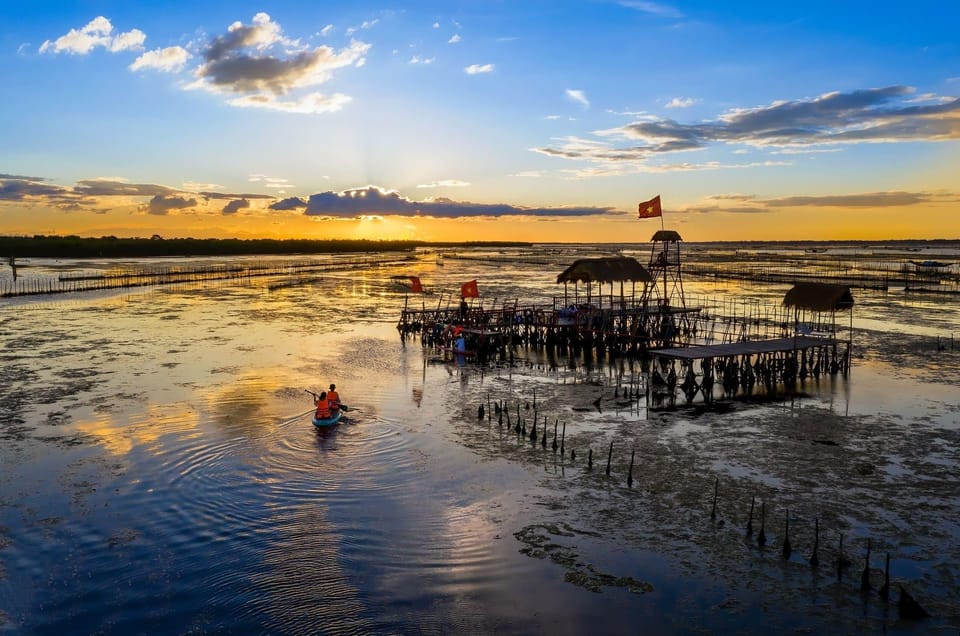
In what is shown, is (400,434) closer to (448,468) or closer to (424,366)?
(448,468)

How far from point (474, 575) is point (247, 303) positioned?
45673 mm

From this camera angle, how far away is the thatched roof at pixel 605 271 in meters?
35.0

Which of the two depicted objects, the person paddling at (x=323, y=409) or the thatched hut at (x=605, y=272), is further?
the thatched hut at (x=605, y=272)

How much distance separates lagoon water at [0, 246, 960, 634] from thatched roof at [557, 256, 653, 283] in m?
10.1

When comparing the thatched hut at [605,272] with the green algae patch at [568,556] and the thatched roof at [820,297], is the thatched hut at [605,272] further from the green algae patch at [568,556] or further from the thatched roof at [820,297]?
the green algae patch at [568,556]

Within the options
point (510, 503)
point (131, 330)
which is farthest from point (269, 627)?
point (131, 330)

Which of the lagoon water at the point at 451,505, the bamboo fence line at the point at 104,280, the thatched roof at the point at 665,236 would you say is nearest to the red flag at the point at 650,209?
the thatched roof at the point at 665,236

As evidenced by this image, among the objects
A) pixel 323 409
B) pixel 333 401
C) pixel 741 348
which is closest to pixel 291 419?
pixel 323 409

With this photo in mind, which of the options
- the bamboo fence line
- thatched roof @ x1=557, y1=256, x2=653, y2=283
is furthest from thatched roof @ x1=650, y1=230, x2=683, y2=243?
the bamboo fence line

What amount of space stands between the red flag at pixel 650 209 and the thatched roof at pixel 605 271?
332cm

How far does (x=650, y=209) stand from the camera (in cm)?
3184

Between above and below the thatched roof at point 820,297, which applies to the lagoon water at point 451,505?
below

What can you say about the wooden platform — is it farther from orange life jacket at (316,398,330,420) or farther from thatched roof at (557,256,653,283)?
orange life jacket at (316,398,330,420)

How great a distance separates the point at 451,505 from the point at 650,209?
74.0 feet
